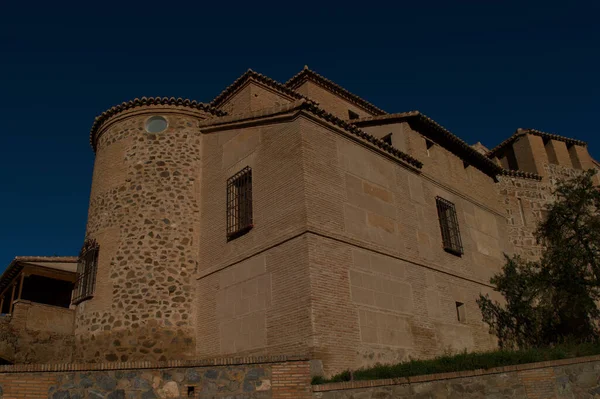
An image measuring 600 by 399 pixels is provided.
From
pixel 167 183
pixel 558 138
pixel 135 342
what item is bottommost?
pixel 135 342

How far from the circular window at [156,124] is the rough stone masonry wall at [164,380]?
26.2 feet

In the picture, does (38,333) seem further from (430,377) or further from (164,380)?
(430,377)

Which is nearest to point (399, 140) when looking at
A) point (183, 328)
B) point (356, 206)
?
point (356, 206)

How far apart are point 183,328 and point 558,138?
17377 mm

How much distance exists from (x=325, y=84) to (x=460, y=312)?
8.93 metres

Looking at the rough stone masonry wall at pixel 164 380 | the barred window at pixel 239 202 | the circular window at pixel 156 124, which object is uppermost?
the circular window at pixel 156 124

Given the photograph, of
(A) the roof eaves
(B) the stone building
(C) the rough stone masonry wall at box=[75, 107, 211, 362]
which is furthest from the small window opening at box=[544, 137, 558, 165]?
(C) the rough stone masonry wall at box=[75, 107, 211, 362]

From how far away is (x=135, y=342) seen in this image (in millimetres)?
11164

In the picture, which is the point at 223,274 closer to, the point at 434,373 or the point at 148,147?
the point at 148,147

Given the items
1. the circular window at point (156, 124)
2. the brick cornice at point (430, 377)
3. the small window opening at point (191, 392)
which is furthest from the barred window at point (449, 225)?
the small window opening at point (191, 392)

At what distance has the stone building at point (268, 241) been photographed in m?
10.2

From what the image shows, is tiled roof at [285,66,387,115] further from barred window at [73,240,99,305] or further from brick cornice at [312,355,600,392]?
brick cornice at [312,355,600,392]

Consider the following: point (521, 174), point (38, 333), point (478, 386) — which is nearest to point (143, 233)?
point (38, 333)

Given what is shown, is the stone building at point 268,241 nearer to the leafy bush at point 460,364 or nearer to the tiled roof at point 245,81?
the tiled roof at point 245,81
